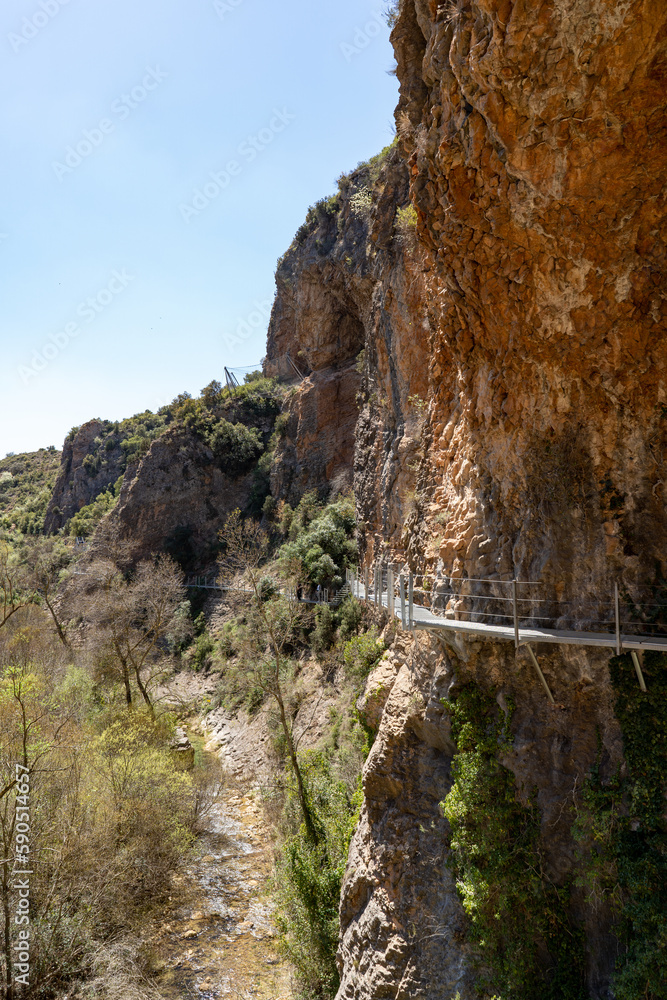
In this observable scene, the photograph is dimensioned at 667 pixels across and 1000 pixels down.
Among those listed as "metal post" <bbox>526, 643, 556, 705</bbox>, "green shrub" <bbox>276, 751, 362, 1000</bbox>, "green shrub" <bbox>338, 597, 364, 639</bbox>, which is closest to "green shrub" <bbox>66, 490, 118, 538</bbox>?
"green shrub" <bbox>338, 597, 364, 639</bbox>

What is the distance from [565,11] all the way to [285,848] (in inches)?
610

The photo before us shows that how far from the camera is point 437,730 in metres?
8.94

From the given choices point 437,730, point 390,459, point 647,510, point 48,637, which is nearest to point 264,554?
point 48,637

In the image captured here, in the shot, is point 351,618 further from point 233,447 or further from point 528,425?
point 233,447

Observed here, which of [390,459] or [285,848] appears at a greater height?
[390,459]

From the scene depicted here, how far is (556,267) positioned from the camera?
23.3 ft

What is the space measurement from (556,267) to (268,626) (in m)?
12.2

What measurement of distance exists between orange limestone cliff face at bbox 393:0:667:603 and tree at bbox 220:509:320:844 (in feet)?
27.1

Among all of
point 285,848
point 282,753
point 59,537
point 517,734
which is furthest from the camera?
point 59,537

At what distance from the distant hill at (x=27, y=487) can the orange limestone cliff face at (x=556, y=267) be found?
57.3 metres

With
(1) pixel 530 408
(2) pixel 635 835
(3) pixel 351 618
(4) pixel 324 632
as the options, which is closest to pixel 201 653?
(4) pixel 324 632

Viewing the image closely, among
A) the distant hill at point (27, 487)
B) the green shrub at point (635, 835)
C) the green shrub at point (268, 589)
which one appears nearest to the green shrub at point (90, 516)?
the distant hill at point (27, 487)

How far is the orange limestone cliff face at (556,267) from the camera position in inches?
239

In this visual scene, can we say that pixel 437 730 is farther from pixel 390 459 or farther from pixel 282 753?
pixel 282 753
